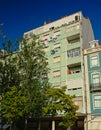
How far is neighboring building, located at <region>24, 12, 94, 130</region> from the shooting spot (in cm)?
3712

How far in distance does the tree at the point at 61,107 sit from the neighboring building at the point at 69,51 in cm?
676

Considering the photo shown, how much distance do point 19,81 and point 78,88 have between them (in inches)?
366

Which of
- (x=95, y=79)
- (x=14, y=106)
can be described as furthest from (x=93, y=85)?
(x=14, y=106)

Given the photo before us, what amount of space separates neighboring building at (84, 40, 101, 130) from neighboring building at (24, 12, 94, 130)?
0.78 metres

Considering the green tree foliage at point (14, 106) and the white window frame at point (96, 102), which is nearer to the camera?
the green tree foliage at point (14, 106)

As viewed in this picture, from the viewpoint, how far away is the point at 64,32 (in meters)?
42.2

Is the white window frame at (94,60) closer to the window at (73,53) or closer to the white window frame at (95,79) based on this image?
the white window frame at (95,79)

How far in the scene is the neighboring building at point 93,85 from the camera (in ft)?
110

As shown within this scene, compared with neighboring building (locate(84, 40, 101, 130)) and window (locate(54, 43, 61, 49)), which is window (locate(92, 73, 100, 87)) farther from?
window (locate(54, 43, 61, 49))

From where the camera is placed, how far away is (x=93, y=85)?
3494 centimetres

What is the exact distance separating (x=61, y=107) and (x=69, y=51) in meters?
14.3

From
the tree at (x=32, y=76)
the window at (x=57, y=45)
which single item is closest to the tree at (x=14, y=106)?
the tree at (x=32, y=76)

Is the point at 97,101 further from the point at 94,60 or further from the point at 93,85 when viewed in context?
the point at 94,60

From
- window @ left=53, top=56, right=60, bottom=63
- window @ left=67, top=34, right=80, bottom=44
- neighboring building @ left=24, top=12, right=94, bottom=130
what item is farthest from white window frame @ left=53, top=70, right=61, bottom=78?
window @ left=67, top=34, right=80, bottom=44
